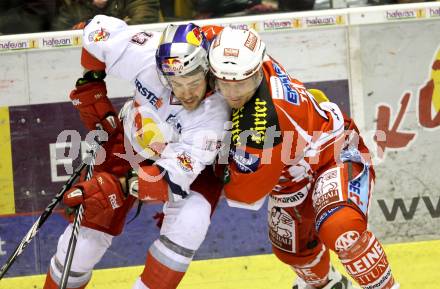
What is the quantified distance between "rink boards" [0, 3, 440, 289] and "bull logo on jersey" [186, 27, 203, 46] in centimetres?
147

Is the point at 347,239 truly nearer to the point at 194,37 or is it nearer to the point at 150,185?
the point at 150,185

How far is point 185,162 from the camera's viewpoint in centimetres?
398

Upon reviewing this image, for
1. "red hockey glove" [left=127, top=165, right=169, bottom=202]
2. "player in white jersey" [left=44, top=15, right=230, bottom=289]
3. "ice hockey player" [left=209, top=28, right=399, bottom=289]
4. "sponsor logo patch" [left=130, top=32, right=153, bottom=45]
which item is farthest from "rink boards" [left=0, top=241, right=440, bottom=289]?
"sponsor logo patch" [left=130, top=32, right=153, bottom=45]

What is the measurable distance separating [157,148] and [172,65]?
1.59ft

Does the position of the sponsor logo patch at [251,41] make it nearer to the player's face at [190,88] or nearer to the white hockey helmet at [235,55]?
the white hockey helmet at [235,55]

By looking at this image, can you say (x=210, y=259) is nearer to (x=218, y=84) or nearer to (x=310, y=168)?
(x=310, y=168)

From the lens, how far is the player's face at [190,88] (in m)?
3.91

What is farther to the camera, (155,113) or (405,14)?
(405,14)

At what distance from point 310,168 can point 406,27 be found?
1.63 meters

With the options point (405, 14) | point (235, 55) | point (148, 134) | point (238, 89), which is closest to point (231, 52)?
point (235, 55)

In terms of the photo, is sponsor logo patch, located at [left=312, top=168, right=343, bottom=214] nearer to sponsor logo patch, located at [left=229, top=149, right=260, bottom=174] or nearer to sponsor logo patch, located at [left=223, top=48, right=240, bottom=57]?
sponsor logo patch, located at [left=229, top=149, right=260, bottom=174]

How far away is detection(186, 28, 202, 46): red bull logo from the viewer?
393 cm

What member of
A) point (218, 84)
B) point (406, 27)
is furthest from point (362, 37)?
point (218, 84)

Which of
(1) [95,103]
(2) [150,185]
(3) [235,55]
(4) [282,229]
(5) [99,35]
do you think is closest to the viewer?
(3) [235,55]
